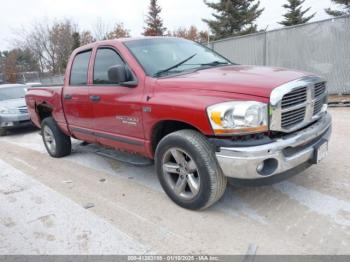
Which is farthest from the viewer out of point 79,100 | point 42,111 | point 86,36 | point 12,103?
point 86,36

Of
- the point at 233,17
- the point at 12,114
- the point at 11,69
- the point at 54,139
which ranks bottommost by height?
the point at 54,139

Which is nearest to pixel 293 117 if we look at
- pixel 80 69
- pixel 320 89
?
pixel 320 89

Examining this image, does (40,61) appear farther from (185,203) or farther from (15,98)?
(185,203)

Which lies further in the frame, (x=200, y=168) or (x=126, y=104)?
(x=126, y=104)

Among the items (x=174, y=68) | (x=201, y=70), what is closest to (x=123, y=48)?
(x=174, y=68)

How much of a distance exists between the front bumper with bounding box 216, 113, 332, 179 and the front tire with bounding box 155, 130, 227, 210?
16 centimetres

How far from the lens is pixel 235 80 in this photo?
9.80 ft

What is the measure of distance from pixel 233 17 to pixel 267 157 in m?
26.2

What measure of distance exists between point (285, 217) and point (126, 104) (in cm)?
215

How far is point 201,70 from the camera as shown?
366 cm

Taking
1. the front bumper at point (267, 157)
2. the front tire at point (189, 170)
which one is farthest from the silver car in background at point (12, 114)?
the front bumper at point (267, 157)

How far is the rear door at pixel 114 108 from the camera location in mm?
3627

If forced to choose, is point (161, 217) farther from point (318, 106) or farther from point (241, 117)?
point (318, 106)

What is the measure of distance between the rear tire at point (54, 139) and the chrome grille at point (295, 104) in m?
4.15
